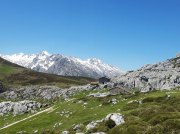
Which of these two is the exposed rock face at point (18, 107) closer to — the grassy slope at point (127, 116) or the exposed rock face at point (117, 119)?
the grassy slope at point (127, 116)

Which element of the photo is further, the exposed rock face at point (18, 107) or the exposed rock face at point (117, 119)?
the exposed rock face at point (18, 107)

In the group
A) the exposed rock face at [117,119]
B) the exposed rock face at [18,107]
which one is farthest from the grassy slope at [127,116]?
the exposed rock face at [18,107]

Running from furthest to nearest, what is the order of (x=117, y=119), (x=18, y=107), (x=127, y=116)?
(x=18, y=107) < (x=127, y=116) < (x=117, y=119)

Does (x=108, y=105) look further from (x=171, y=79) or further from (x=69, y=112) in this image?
(x=171, y=79)

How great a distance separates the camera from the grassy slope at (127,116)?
3079cm

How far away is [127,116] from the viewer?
39.8m

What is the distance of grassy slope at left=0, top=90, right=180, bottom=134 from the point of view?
30.8 m

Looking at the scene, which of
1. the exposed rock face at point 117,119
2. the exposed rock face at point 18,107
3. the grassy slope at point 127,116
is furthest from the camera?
the exposed rock face at point 18,107

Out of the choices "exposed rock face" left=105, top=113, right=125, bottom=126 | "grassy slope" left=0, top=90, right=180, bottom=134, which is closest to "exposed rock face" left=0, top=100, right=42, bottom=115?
"grassy slope" left=0, top=90, right=180, bottom=134

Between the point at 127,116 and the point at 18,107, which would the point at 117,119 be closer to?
the point at 127,116

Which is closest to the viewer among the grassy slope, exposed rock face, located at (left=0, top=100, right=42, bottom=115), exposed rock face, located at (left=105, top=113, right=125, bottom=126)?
the grassy slope

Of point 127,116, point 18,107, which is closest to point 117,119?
point 127,116

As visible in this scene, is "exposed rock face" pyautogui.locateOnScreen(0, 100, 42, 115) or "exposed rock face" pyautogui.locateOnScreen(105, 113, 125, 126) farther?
"exposed rock face" pyautogui.locateOnScreen(0, 100, 42, 115)

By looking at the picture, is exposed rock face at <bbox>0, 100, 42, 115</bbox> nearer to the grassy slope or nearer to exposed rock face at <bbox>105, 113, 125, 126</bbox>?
the grassy slope
